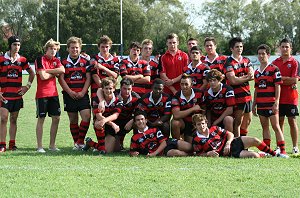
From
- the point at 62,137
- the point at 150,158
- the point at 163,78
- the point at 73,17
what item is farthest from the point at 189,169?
the point at 73,17

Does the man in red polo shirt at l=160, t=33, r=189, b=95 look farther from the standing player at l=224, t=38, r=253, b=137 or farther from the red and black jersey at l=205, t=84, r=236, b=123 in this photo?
the standing player at l=224, t=38, r=253, b=137

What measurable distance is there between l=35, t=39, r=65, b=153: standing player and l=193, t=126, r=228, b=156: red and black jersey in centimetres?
242

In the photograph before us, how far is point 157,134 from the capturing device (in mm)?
7766

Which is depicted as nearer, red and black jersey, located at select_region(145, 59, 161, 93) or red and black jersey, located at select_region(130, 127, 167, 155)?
red and black jersey, located at select_region(130, 127, 167, 155)

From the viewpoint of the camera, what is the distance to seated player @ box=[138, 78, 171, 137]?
8.04 meters

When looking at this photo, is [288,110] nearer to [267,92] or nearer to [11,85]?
[267,92]

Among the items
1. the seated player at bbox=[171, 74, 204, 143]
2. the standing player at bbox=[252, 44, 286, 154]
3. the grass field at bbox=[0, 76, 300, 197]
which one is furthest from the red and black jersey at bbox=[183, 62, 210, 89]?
the grass field at bbox=[0, 76, 300, 197]

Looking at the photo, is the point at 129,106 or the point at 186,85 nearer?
the point at 186,85

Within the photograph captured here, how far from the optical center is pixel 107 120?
7.88 meters

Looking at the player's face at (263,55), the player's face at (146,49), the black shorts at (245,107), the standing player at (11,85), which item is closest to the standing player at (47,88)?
the standing player at (11,85)

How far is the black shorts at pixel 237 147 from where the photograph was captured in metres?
7.32

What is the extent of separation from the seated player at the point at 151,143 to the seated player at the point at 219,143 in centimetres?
22

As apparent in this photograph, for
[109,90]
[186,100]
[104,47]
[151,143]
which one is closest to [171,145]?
[151,143]

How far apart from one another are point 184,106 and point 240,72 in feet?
3.57
